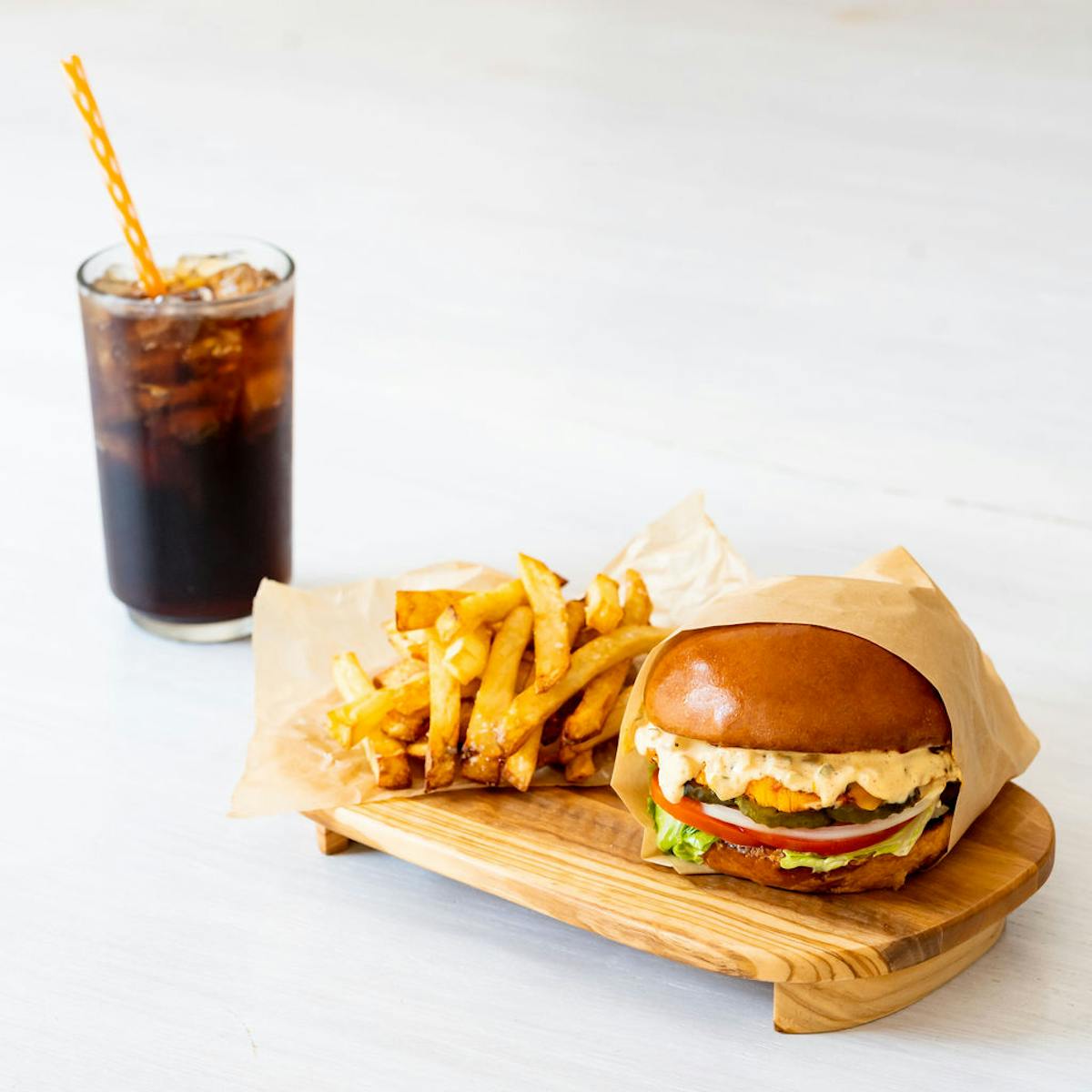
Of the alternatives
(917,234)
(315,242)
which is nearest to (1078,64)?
(917,234)

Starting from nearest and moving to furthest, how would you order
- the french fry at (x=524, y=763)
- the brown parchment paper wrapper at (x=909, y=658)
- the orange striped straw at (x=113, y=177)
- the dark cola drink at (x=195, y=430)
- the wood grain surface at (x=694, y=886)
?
the wood grain surface at (x=694, y=886) → the brown parchment paper wrapper at (x=909, y=658) → the french fry at (x=524, y=763) → the orange striped straw at (x=113, y=177) → the dark cola drink at (x=195, y=430)

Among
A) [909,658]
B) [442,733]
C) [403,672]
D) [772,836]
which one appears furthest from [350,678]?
[909,658]

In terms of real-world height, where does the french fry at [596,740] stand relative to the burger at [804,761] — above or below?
below

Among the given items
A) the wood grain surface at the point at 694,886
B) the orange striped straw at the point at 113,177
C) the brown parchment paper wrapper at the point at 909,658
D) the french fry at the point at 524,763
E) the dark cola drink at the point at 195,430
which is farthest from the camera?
the dark cola drink at the point at 195,430

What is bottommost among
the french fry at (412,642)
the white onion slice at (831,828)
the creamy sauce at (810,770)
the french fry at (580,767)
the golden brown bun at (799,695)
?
the french fry at (580,767)

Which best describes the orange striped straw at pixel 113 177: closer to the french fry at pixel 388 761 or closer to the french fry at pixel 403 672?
the french fry at pixel 403 672

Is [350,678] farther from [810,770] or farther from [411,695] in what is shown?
[810,770]

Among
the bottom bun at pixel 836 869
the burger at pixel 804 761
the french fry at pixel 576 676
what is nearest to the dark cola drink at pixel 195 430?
the french fry at pixel 576 676
